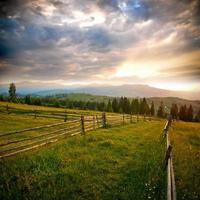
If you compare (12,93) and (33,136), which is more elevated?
(12,93)

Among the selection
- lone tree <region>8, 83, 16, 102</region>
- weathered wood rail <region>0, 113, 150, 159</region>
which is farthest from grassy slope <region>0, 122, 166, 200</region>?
lone tree <region>8, 83, 16, 102</region>

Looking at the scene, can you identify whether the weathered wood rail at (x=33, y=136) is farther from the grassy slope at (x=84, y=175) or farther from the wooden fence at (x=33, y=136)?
the grassy slope at (x=84, y=175)

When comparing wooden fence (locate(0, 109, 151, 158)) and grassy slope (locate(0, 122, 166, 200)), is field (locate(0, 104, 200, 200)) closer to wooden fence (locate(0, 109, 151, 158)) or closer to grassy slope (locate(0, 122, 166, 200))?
grassy slope (locate(0, 122, 166, 200))

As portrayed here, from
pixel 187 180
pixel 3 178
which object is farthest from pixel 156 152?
pixel 3 178

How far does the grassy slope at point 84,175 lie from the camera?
660 cm

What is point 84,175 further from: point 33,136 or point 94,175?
point 33,136

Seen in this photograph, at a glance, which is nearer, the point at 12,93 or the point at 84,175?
the point at 84,175

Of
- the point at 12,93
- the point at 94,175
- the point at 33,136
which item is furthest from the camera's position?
the point at 12,93

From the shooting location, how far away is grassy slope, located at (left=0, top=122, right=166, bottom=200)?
660 cm

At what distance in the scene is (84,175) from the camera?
805cm

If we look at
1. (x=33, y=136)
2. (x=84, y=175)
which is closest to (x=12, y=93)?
(x=33, y=136)

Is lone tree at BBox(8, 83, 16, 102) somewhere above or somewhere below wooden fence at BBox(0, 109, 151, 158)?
above

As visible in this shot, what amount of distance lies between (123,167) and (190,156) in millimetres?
4145

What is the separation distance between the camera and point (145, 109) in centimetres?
10375
